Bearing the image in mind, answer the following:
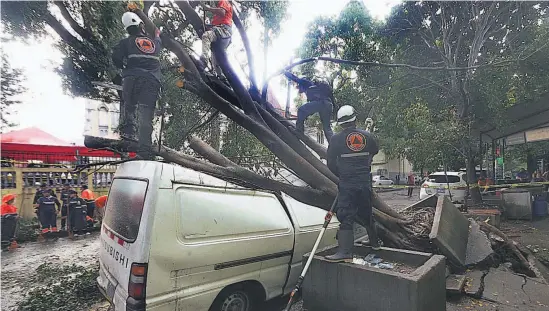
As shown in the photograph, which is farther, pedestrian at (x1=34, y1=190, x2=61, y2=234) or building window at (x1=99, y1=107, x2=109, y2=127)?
building window at (x1=99, y1=107, x2=109, y2=127)

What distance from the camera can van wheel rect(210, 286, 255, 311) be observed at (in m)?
3.11

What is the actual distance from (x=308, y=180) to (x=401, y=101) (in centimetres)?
852

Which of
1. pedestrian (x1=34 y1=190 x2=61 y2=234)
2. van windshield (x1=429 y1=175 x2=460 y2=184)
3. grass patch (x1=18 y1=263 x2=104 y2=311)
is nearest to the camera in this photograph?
grass patch (x1=18 y1=263 x2=104 y2=311)

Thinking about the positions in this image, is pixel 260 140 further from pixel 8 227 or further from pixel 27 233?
pixel 27 233

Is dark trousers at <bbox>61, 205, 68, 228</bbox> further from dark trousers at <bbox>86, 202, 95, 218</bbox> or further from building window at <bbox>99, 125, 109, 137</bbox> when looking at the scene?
building window at <bbox>99, 125, 109, 137</bbox>

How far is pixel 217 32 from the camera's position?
4.24 meters

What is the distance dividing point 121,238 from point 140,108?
1705 mm

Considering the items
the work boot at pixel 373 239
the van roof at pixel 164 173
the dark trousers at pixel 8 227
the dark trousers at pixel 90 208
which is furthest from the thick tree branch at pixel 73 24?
the work boot at pixel 373 239

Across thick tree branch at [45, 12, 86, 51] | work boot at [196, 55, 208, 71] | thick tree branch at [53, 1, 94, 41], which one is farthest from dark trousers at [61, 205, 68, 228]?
work boot at [196, 55, 208, 71]

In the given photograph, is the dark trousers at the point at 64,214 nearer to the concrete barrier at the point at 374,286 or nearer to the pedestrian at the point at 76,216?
the pedestrian at the point at 76,216

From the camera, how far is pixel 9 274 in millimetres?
5473

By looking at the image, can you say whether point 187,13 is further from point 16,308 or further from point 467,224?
point 467,224

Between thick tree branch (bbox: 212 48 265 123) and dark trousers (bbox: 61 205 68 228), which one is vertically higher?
thick tree branch (bbox: 212 48 265 123)

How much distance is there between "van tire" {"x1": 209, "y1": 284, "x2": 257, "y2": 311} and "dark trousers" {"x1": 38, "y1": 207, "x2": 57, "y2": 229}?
7942mm
